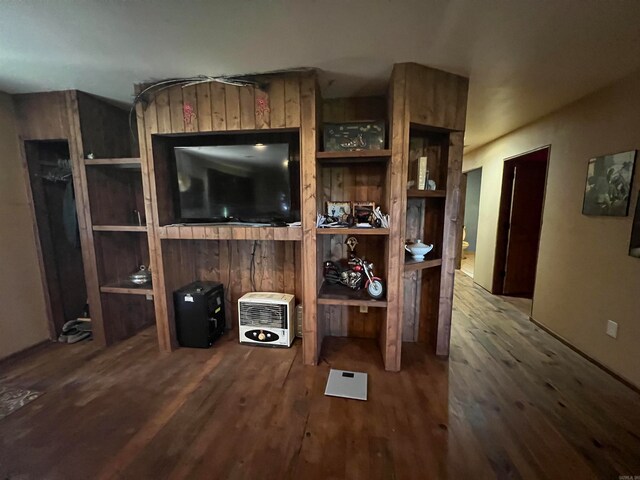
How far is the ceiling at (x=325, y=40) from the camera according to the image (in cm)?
129

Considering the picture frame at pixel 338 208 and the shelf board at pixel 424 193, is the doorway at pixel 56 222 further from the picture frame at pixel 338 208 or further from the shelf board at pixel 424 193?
the shelf board at pixel 424 193

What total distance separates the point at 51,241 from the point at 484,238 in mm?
5549

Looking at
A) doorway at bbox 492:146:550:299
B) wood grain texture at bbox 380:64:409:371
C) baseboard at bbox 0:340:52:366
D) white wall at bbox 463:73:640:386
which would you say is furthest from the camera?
doorway at bbox 492:146:550:299

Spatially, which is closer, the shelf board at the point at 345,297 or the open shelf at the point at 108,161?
the shelf board at the point at 345,297

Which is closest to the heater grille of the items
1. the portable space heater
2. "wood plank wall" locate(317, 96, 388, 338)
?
the portable space heater

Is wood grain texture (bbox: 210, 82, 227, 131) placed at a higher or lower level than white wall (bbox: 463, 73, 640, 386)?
higher

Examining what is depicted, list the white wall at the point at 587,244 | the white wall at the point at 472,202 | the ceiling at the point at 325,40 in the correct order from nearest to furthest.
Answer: the ceiling at the point at 325,40 < the white wall at the point at 587,244 < the white wall at the point at 472,202

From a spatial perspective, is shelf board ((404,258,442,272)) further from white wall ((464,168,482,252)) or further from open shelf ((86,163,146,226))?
white wall ((464,168,482,252))

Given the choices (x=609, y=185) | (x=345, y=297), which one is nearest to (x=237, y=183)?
(x=345, y=297)

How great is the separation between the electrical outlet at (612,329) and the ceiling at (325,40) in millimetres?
1906

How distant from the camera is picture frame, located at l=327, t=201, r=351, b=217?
7.91ft

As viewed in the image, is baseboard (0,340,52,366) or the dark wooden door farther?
the dark wooden door

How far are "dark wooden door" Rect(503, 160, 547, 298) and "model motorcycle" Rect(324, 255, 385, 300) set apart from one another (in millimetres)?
2689

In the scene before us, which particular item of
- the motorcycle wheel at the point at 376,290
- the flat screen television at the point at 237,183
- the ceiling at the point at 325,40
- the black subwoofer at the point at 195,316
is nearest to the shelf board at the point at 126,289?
the black subwoofer at the point at 195,316
